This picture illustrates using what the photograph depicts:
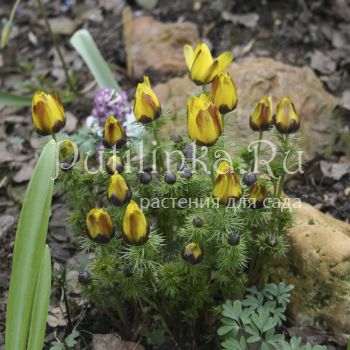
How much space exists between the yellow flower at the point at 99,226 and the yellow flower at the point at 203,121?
313mm

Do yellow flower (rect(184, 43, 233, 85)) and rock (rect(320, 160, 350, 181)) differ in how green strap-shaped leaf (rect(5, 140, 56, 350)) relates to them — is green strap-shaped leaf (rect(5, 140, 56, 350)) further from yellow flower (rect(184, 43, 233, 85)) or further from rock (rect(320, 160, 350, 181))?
rock (rect(320, 160, 350, 181))

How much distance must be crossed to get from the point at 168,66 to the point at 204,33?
39 cm

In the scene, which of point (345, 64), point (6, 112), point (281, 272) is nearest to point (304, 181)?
point (281, 272)

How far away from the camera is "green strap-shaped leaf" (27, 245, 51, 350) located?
166cm

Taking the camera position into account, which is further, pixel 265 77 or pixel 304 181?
pixel 265 77

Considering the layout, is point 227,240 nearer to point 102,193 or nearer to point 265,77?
point 102,193

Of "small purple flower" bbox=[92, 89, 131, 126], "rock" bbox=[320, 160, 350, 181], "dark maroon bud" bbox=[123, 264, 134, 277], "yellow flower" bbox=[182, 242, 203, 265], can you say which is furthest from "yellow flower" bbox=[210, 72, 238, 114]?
"rock" bbox=[320, 160, 350, 181]

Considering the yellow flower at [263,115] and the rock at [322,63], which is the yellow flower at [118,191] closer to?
the yellow flower at [263,115]

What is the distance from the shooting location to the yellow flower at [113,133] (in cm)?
174

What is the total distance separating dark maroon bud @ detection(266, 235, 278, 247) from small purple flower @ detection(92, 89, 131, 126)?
92 cm

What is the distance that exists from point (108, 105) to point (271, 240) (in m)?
0.97

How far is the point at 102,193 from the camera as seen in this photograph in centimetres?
205

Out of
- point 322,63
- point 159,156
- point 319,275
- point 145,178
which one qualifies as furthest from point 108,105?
point 322,63

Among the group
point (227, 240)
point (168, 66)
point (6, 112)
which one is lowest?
point (6, 112)
